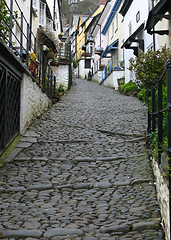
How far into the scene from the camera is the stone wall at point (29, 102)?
26.2 ft

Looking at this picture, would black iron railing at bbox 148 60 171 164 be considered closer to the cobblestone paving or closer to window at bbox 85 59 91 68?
the cobblestone paving

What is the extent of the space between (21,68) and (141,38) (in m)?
11.9

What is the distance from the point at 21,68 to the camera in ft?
24.8

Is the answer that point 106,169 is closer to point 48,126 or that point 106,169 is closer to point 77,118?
point 48,126

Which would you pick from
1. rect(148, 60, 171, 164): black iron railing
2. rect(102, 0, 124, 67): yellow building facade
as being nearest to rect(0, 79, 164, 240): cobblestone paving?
rect(148, 60, 171, 164): black iron railing

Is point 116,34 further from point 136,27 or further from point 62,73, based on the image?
point 136,27

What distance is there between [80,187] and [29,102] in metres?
4.72

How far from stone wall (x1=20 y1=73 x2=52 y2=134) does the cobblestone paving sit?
0.39 m

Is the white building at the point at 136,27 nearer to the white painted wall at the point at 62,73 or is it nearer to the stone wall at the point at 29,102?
the white painted wall at the point at 62,73

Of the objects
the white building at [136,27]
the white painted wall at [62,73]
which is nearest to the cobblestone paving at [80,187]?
the white building at [136,27]

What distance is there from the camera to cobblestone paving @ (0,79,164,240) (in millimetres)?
3275

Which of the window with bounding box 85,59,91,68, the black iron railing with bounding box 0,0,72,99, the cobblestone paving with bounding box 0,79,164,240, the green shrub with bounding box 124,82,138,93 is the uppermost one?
the window with bounding box 85,59,91,68

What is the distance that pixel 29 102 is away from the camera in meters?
8.73

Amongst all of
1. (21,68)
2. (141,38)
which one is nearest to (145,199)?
(21,68)
